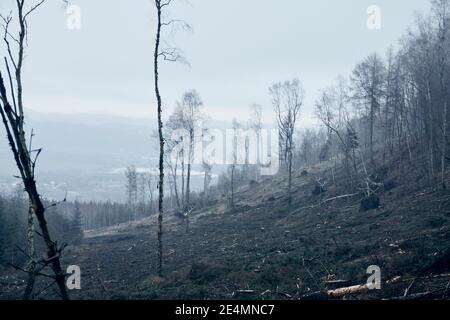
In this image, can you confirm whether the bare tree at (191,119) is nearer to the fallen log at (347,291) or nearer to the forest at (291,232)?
the forest at (291,232)

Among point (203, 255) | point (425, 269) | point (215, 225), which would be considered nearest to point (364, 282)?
point (425, 269)

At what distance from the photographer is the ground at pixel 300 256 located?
10172mm

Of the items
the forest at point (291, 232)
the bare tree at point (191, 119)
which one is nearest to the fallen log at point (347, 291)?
the forest at point (291, 232)

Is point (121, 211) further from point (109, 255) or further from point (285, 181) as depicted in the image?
point (109, 255)

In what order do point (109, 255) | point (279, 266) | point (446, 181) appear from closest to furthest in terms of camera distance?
point (279, 266) < point (446, 181) < point (109, 255)

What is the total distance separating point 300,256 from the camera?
46.5 ft

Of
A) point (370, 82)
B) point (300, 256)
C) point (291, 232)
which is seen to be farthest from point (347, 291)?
point (370, 82)

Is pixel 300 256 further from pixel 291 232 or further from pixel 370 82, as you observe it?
pixel 370 82

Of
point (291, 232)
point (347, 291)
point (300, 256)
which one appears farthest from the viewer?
point (291, 232)

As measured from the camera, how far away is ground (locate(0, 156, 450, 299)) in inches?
400

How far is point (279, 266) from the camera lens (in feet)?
43.1

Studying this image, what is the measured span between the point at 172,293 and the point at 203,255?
7.32 metres

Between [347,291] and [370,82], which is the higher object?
[370,82]

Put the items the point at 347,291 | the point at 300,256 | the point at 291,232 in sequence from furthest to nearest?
the point at 291,232 < the point at 300,256 < the point at 347,291
